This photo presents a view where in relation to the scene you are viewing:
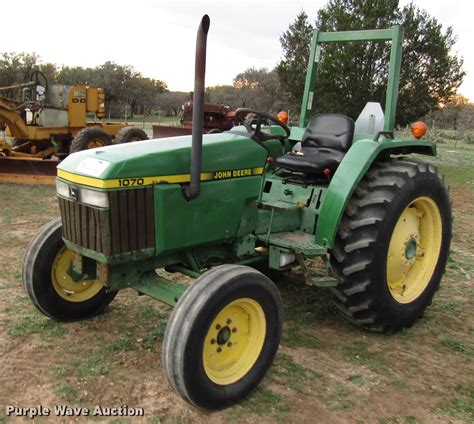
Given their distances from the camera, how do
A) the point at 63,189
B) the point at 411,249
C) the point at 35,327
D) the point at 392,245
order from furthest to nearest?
1. the point at 411,249
2. the point at 392,245
3. the point at 35,327
4. the point at 63,189

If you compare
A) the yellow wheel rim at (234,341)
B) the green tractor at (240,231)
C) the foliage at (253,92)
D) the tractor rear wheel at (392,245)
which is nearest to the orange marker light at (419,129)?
the green tractor at (240,231)

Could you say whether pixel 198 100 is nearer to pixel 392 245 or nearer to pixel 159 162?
pixel 159 162

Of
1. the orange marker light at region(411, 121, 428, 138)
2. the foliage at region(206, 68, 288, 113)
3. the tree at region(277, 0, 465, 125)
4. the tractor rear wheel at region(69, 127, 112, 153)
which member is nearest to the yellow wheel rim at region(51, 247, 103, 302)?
the orange marker light at region(411, 121, 428, 138)

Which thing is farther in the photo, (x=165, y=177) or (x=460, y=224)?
(x=460, y=224)

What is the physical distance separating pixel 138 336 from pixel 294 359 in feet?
3.67

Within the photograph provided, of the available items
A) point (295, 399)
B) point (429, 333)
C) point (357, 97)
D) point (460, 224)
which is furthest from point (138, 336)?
point (357, 97)

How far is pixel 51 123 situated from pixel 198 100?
29.5 feet

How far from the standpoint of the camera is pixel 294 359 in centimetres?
352

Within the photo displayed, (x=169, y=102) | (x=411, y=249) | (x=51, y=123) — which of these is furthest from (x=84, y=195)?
(x=169, y=102)

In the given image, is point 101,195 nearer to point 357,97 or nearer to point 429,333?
point 429,333

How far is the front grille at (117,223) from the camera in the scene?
2945mm

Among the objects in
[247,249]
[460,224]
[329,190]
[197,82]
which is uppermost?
[197,82]

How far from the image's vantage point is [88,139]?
10.4 m

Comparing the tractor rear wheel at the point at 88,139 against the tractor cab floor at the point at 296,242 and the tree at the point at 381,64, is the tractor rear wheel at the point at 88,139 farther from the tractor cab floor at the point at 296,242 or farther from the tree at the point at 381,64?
the tractor cab floor at the point at 296,242
